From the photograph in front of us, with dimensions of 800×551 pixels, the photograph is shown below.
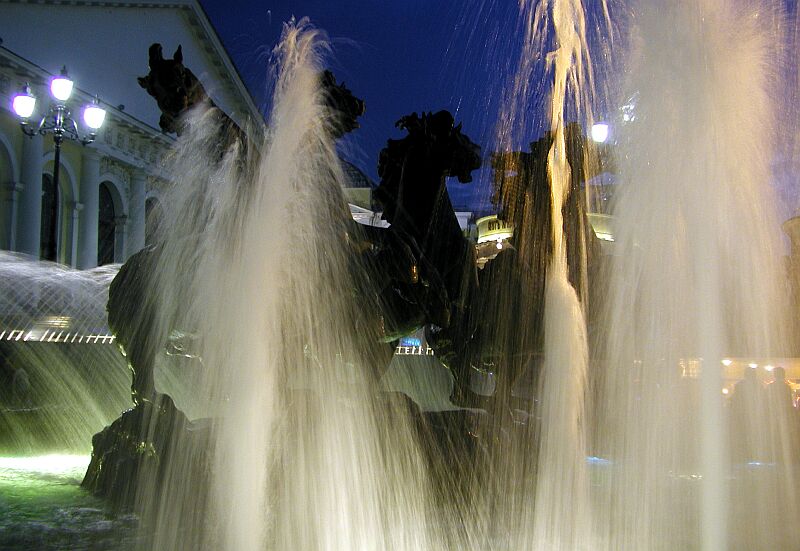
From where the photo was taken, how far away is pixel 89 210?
23.8 m

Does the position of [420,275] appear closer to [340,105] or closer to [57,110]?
[340,105]

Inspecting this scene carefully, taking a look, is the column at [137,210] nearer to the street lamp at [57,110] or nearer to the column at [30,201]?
the column at [30,201]

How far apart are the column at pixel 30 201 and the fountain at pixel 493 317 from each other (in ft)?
53.8

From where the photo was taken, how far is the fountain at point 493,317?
468 centimetres

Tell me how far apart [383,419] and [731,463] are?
10.9 ft

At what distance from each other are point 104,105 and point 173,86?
19.7 m

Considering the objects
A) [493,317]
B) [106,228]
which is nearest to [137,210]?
[106,228]

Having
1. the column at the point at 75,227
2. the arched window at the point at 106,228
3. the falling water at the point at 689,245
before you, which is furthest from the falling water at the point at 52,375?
the arched window at the point at 106,228

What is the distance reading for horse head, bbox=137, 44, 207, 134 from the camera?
18.2 ft

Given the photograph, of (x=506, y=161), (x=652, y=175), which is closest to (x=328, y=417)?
(x=506, y=161)

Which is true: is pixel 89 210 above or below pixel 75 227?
above

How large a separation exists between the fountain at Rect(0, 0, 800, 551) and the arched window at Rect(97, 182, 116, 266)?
22124 millimetres

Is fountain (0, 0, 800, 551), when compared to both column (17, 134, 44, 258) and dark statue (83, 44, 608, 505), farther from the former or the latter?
column (17, 134, 44, 258)

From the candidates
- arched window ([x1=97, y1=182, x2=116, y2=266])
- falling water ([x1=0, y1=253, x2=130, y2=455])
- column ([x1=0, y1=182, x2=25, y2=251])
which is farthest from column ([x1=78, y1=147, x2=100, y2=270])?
falling water ([x1=0, y1=253, x2=130, y2=455])
